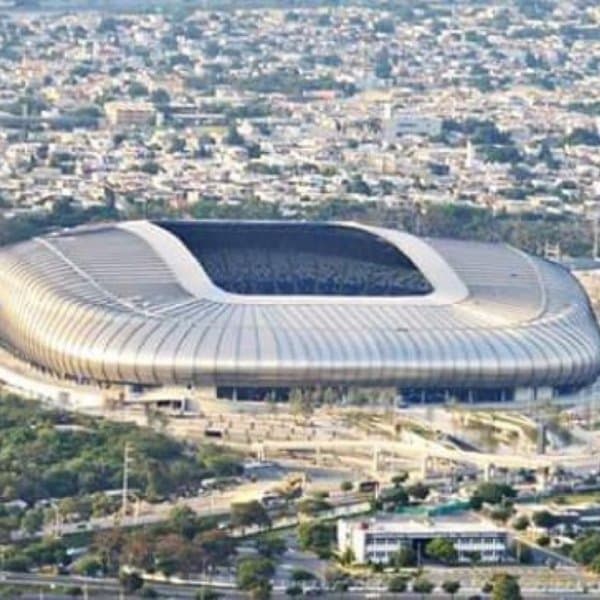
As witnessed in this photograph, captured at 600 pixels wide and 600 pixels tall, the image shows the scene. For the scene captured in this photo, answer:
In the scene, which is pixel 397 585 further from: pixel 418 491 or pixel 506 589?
pixel 418 491

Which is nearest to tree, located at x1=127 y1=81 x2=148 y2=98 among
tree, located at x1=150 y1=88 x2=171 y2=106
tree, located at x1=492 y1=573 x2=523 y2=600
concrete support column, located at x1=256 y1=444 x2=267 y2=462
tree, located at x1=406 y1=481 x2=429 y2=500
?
tree, located at x1=150 y1=88 x2=171 y2=106

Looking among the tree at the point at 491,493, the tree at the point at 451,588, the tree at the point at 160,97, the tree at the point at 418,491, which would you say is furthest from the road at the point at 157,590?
the tree at the point at 160,97

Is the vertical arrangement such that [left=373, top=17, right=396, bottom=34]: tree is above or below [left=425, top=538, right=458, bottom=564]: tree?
below

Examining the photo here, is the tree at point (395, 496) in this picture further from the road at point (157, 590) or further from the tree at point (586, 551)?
the road at point (157, 590)

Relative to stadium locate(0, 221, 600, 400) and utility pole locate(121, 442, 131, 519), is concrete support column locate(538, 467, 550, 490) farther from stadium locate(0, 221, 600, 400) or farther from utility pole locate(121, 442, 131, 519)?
utility pole locate(121, 442, 131, 519)

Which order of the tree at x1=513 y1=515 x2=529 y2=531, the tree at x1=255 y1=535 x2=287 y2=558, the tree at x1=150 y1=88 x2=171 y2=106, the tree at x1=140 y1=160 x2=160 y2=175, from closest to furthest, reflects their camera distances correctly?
the tree at x1=255 y1=535 x2=287 y2=558, the tree at x1=513 y1=515 x2=529 y2=531, the tree at x1=140 y1=160 x2=160 y2=175, the tree at x1=150 y1=88 x2=171 y2=106

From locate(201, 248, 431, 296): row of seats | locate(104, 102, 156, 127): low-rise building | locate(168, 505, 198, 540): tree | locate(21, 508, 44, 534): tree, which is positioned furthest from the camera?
locate(104, 102, 156, 127): low-rise building

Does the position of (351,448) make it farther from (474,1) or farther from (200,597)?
(474,1)
